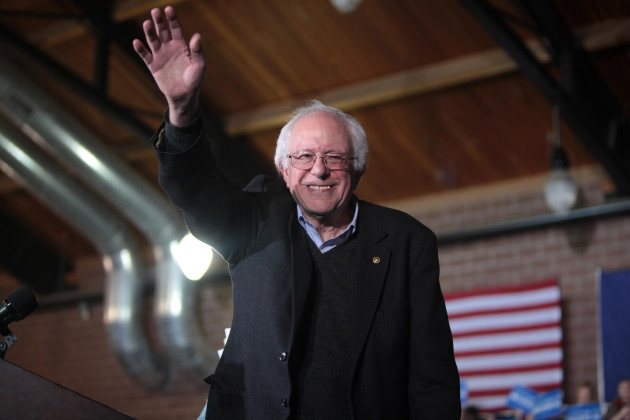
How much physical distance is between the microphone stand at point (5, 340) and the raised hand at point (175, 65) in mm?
530

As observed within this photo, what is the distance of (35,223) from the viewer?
9594mm

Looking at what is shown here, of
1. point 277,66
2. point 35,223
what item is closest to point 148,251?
point 35,223

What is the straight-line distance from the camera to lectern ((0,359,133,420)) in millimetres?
1256

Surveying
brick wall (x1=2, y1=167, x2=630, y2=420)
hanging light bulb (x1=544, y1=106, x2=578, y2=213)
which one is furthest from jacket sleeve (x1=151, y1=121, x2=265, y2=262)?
brick wall (x1=2, y1=167, x2=630, y2=420)

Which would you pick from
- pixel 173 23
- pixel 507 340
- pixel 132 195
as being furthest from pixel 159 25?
pixel 132 195

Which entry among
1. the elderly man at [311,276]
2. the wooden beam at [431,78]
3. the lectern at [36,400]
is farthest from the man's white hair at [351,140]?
the wooden beam at [431,78]

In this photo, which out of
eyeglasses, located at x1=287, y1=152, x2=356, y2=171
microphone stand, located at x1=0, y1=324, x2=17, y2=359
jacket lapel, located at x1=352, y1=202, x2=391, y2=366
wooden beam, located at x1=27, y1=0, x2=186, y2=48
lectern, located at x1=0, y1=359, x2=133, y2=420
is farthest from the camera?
wooden beam, located at x1=27, y1=0, x2=186, y2=48

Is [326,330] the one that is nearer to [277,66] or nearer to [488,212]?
[277,66]

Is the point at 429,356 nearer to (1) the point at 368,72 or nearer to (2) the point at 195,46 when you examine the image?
(2) the point at 195,46

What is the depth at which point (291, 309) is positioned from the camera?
5.56 feet

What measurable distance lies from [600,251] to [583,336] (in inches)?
28.9

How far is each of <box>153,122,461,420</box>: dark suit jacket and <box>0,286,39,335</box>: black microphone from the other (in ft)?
1.17

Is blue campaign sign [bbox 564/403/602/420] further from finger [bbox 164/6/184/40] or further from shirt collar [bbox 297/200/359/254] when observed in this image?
finger [bbox 164/6/184/40]

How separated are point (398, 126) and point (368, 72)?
61 centimetres
